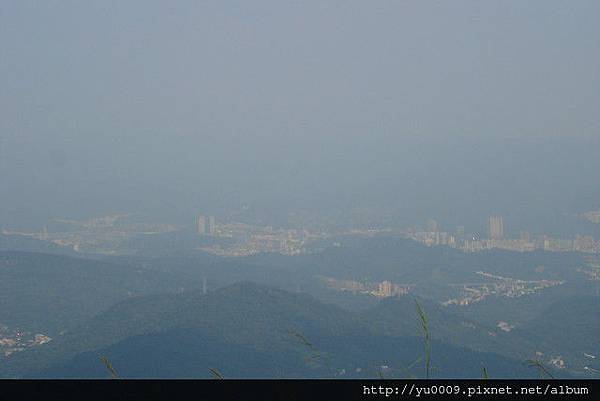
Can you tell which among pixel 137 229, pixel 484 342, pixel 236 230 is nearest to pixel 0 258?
pixel 137 229

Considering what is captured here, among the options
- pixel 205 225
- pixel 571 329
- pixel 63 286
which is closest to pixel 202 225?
pixel 205 225

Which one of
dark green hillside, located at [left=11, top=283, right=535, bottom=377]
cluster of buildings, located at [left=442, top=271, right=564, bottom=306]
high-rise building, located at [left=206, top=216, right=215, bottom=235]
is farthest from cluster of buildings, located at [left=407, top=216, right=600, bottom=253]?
dark green hillside, located at [left=11, top=283, right=535, bottom=377]

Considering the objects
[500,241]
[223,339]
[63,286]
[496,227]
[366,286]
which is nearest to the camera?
[223,339]

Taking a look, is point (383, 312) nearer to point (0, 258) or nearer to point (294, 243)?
point (294, 243)

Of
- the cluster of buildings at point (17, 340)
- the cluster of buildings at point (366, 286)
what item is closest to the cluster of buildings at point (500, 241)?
the cluster of buildings at point (366, 286)

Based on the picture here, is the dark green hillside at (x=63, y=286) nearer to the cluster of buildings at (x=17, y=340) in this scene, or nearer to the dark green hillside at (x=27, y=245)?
the cluster of buildings at (x=17, y=340)

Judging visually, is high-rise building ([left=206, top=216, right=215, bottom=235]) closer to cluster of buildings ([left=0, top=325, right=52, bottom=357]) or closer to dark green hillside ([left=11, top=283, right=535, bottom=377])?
dark green hillside ([left=11, top=283, right=535, bottom=377])

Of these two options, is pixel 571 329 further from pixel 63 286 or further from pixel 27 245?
pixel 27 245
